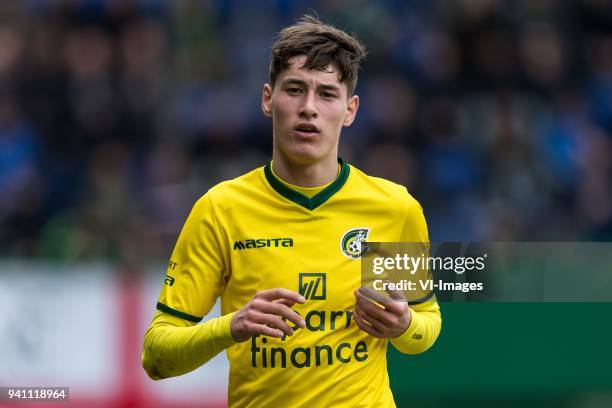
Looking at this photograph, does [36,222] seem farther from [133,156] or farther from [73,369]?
[73,369]

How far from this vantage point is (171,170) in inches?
327

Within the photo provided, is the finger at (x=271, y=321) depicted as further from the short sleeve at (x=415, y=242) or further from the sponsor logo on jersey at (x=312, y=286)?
the short sleeve at (x=415, y=242)

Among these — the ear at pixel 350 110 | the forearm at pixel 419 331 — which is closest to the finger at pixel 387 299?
the forearm at pixel 419 331

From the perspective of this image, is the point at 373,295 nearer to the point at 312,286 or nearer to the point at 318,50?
the point at 312,286

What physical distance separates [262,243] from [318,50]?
2.26 ft

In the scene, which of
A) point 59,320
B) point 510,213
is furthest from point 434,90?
point 59,320

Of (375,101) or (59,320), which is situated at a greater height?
(375,101)

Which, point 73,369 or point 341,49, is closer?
point 341,49

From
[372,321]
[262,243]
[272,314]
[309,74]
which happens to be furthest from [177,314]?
[309,74]

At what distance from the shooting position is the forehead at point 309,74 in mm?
3494

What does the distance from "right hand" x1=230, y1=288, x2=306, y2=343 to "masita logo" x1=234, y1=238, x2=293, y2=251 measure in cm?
49

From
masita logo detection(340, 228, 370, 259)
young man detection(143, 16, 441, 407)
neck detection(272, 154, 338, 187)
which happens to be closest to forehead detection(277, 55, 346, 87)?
young man detection(143, 16, 441, 407)

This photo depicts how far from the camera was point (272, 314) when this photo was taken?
2.98 m

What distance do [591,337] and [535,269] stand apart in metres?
0.51
